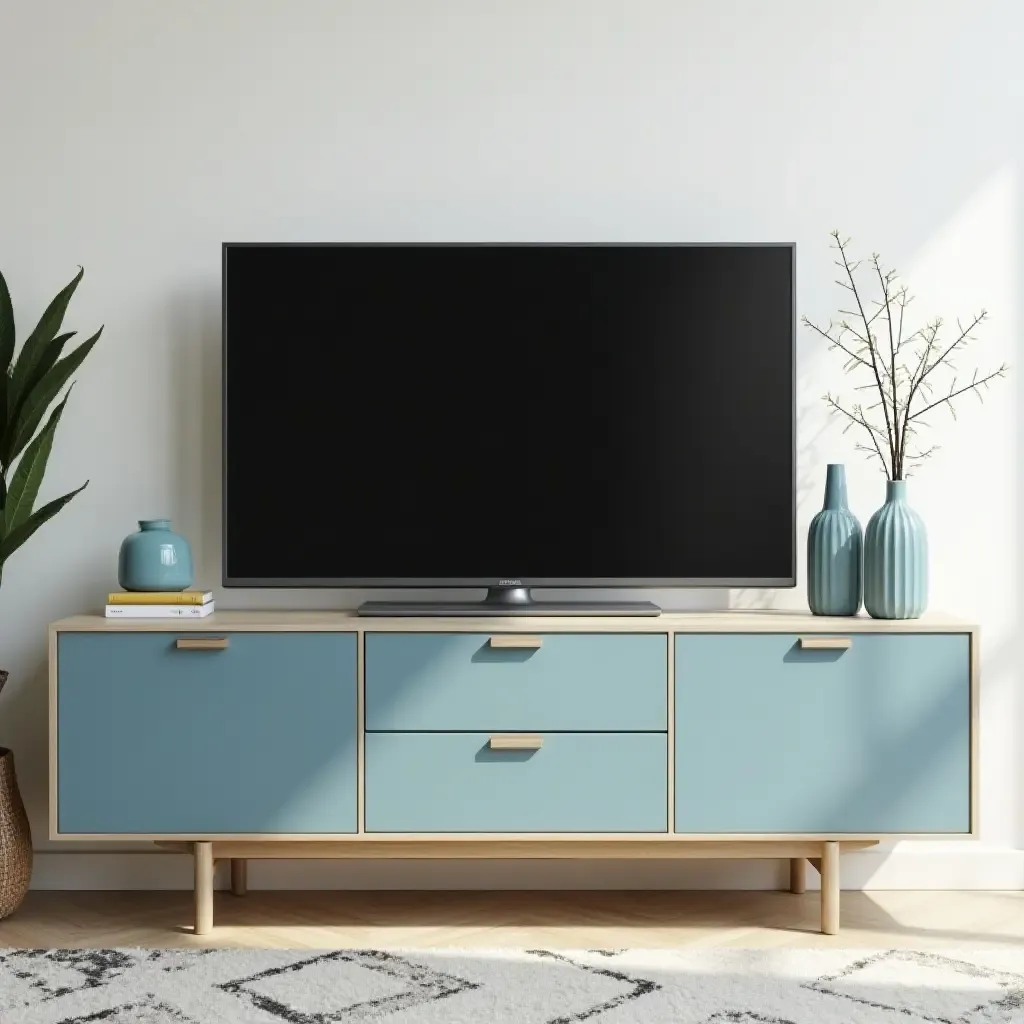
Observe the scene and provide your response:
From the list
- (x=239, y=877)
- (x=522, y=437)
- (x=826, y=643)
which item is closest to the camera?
(x=826, y=643)

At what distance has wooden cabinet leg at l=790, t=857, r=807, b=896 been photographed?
10.0 feet

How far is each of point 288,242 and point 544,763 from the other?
1415 millimetres

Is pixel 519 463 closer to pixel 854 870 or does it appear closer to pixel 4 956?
pixel 854 870

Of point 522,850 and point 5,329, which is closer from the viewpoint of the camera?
point 522,850

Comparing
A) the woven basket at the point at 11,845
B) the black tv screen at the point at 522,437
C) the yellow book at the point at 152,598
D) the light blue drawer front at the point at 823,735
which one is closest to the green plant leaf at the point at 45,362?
the black tv screen at the point at 522,437

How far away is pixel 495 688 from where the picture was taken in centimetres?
272

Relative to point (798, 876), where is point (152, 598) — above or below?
above

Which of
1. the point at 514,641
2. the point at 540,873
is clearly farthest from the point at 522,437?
the point at 540,873

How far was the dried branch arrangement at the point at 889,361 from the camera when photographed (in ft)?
10.3

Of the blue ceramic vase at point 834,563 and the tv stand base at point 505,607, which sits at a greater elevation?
the blue ceramic vase at point 834,563

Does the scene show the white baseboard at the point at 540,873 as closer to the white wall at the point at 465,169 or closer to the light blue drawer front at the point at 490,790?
the white wall at the point at 465,169

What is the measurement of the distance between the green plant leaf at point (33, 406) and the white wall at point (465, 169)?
0.83 feet

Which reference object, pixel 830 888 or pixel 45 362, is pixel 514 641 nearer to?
pixel 830 888

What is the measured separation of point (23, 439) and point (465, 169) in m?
1.28
